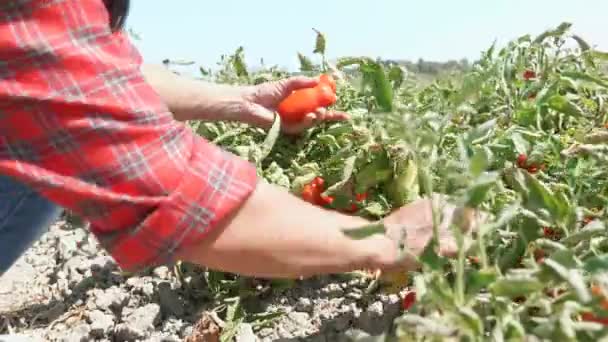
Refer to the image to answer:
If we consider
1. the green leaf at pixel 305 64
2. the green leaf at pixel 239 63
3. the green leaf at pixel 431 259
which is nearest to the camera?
the green leaf at pixel 431 259

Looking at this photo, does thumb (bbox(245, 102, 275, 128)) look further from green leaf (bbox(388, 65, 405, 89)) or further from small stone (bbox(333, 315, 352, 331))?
small stone (bbox(333, 315, 352, 331))

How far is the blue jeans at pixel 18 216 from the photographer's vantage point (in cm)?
160

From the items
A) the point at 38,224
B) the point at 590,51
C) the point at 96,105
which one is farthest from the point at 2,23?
the point at 590,51

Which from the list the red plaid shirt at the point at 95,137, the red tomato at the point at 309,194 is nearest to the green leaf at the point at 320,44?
the red tomato at the point at 309,194

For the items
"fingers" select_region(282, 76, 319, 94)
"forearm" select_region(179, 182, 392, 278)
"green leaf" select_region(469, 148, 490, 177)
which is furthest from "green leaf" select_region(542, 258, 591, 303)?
"fingers" select_region(282, 76, 319, 94)

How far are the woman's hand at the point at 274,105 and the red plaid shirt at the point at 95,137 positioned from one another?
768 millimetres

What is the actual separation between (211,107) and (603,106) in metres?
0.92

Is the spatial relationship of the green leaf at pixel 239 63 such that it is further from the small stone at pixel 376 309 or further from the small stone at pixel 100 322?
the small stone at pixel 376 309

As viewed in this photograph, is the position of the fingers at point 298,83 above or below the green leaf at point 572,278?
below

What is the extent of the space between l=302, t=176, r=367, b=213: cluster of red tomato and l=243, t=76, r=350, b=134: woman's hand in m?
0.19

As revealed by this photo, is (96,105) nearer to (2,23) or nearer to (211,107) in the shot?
(2,23)

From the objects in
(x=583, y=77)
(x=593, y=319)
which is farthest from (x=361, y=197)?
(x=593, y=319)

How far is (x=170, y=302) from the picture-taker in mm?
1841

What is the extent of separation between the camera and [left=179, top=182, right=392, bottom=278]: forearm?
134 cm
